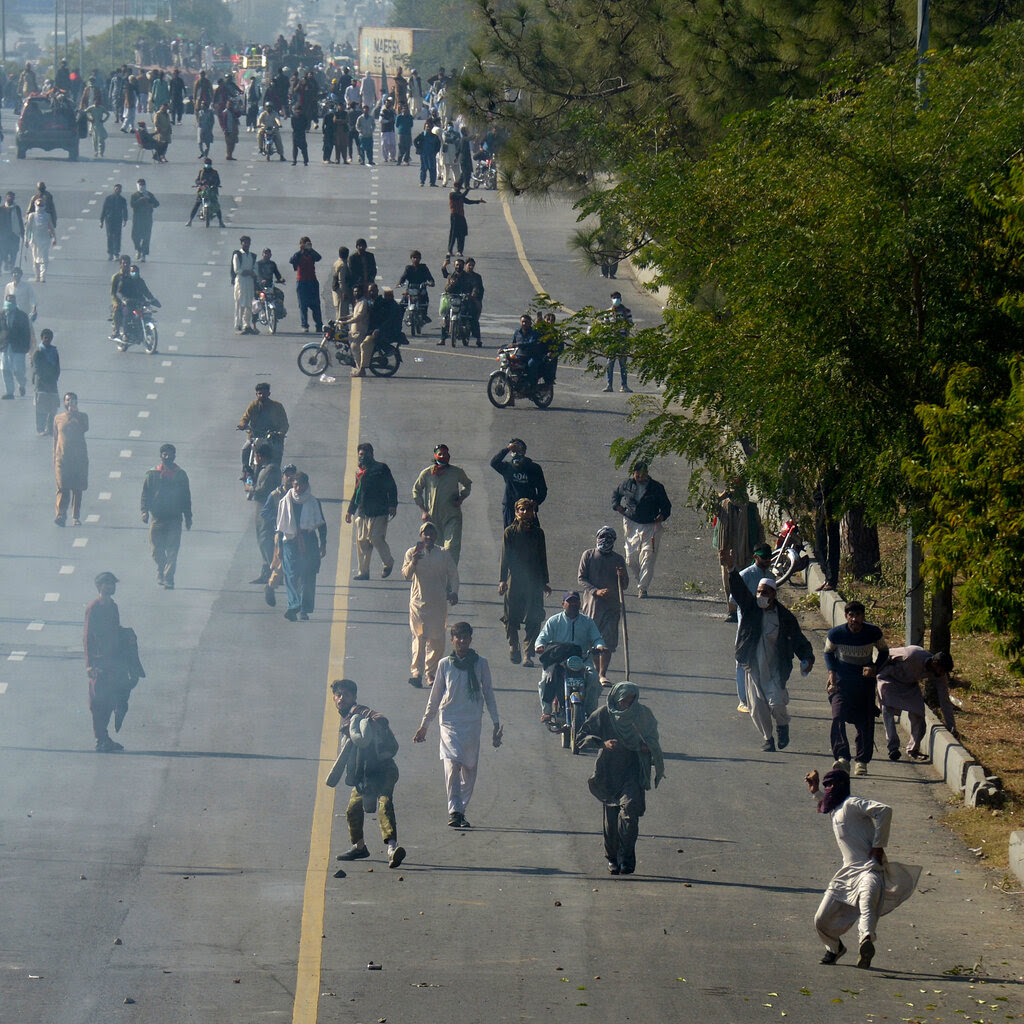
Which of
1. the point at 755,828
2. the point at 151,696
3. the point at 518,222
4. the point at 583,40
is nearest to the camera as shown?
the point at 755,828

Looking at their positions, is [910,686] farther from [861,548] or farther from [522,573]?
[861,548]

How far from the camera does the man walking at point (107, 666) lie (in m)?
14.4

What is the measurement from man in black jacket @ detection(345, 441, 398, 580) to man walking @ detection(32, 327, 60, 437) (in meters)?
6.97

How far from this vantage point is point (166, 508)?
19000mm

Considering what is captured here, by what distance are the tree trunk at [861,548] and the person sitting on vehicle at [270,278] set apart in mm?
13580

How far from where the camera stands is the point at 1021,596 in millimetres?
10555

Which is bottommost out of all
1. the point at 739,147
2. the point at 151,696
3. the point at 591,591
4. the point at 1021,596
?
the point at 151,696

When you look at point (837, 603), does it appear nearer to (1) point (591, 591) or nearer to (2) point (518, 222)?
(1) point (591, 591)

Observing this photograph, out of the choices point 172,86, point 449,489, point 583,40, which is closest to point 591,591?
point 449,489

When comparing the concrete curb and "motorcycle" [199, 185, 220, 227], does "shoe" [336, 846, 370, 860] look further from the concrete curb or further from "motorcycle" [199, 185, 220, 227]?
"motorcycle" [199, 185, 220, 227]

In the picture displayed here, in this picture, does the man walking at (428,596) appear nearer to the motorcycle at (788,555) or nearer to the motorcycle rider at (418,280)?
the motorcycle at (788,555)

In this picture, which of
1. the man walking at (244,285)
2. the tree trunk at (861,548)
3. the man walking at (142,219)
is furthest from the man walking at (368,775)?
the man walking at (142,219)

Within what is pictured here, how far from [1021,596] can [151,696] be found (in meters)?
8.30

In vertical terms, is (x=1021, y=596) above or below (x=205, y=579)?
above
